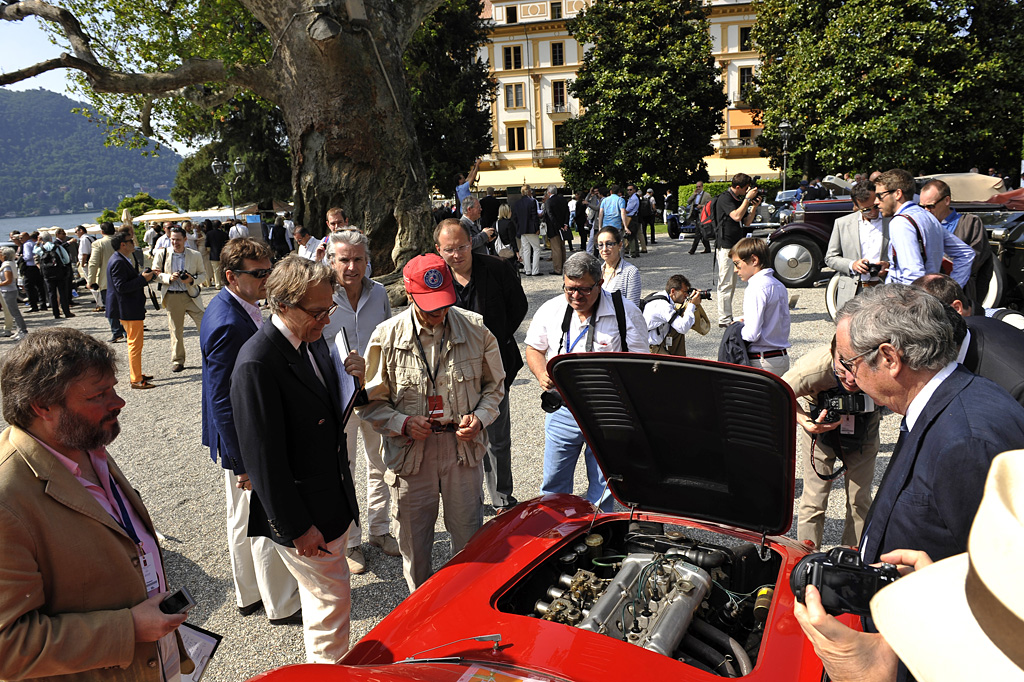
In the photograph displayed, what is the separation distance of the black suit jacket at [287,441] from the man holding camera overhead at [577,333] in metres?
1.49

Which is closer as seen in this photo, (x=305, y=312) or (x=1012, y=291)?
(x=305, y=312)

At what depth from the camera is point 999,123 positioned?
23781 millimetres

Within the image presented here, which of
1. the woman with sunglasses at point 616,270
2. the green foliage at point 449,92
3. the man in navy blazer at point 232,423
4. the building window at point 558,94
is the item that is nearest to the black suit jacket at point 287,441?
the man in navy blazer at point 232,423

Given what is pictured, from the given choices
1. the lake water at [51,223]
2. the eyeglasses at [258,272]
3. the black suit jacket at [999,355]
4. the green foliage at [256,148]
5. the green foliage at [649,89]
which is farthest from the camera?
the lake water at [51,223]

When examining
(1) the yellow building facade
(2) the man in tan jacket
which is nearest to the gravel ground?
(2) the man in tan jacket

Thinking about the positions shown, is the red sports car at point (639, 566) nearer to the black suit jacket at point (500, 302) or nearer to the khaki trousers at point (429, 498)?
the khaki trousers at point (429, 498)

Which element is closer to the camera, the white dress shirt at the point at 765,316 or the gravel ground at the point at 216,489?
the gravel ground at the point at 216,489

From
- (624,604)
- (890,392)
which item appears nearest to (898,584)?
(890,392)

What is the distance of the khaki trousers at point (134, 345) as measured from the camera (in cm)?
837

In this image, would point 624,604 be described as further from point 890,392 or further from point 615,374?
point 890,392

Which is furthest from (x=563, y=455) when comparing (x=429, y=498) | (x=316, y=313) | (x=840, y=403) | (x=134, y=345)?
(x=134, y=345)

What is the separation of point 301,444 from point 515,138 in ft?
188

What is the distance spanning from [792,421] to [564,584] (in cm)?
108

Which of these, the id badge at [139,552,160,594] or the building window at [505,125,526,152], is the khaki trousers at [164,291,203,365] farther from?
the building window at [505,125,526,152]
